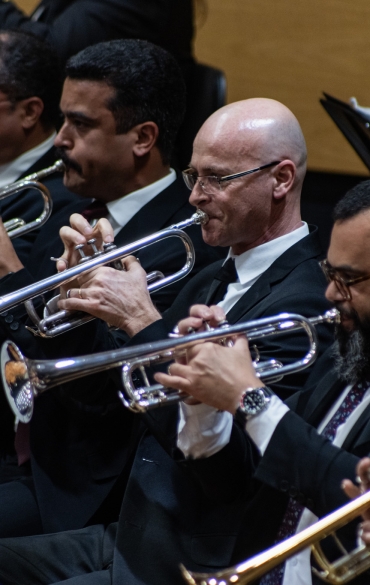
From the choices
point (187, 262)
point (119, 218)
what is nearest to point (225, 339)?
point (187, 262)

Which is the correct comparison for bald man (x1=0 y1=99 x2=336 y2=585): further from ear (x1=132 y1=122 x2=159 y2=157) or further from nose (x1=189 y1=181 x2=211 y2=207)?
ear (x1=132 y1=122 x2=159 y2=157)

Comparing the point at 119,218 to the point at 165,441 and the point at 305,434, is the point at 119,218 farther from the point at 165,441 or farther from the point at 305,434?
the point at 305,434

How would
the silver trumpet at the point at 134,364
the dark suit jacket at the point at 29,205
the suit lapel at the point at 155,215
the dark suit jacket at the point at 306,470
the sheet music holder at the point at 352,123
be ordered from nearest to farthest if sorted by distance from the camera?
the dark suit jacket at the point at 306,470 → the silver trumpet at the point at 134,364 → the sheet music holder at the point at 352,123 → the suit lapel at the point at 155,215 → the dark suit jacket at the point at 29,205

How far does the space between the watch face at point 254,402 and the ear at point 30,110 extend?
1.75 m

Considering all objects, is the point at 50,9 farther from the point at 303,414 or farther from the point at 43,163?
the point at 303,414

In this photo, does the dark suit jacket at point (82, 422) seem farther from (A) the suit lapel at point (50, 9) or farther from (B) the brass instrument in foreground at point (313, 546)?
(A) the suit lapel at point (50, 9)

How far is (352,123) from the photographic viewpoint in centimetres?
236

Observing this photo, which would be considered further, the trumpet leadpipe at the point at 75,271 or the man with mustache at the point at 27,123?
the man with mustache at the point at 27,123

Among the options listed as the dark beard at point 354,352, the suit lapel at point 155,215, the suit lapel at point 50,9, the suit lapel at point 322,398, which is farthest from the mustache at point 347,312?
the suit lapel at point 50,9

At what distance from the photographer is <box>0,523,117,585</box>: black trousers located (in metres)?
2.00

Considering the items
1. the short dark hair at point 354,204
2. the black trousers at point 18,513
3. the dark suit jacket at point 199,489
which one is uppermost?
the short dark hair at point 354,204

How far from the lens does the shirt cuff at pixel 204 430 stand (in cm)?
177

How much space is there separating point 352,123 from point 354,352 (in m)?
0.87

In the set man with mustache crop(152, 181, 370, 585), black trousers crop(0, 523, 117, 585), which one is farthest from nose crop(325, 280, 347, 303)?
black trousers crop(0, 523, 117, 585)
